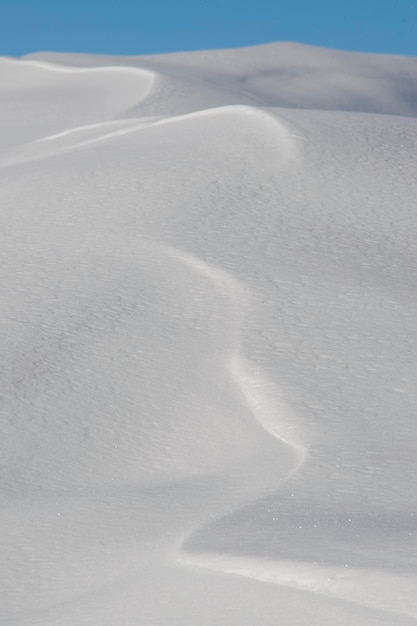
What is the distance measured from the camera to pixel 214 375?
136 inches

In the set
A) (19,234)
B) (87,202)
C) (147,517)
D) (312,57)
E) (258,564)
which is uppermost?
(312,57)

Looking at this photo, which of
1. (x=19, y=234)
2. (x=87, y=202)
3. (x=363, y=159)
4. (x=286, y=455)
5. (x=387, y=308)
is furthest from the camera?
(x=363, y=159)

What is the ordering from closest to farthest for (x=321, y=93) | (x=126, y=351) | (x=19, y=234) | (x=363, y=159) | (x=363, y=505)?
(x=363, y=505) → (x=126, y=351) → (x=19, y=234) → (x=363, y=159) → (x=321, y=93)

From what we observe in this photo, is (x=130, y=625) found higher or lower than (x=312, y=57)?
lower

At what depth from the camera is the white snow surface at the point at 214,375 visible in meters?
2.09

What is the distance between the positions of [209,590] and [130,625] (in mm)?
186

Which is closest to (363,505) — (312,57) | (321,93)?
(321,93)

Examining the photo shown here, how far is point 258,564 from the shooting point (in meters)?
2.05

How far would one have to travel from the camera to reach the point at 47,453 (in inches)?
118

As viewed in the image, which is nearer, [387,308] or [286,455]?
[286,455]

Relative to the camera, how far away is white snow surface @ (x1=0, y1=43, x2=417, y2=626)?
209 centimetres

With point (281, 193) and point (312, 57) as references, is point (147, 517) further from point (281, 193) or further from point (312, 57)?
point (312, 57)

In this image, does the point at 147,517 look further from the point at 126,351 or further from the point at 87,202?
the point at 87,202

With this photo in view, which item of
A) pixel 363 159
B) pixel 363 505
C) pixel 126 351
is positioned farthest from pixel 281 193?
pixel 363 505
